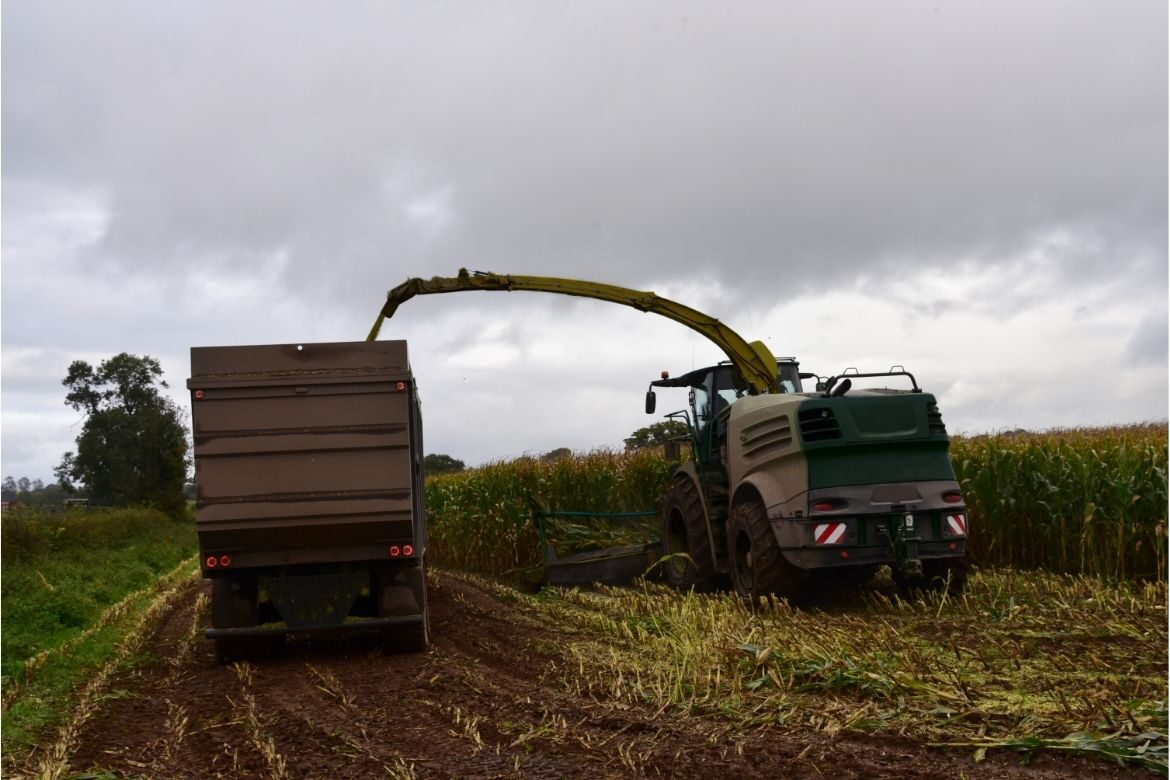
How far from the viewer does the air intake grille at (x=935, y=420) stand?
9.80 meters

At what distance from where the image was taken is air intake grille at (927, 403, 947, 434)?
980 cm

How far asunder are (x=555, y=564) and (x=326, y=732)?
728 cm

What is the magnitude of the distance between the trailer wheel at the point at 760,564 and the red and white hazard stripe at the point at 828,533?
0.46 metres

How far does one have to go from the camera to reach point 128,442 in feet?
198

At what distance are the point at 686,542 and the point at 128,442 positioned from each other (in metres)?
56.3

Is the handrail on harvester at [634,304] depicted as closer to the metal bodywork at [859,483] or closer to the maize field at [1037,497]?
the metal bodywork at [859,483]

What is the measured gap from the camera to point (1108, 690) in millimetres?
5531

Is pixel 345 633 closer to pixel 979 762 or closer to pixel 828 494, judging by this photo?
pixel 828 494

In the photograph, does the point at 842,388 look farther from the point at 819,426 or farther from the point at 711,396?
the point at 711,396

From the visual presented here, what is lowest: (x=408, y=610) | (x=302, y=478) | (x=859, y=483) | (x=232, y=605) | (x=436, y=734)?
(x=436, y=734)

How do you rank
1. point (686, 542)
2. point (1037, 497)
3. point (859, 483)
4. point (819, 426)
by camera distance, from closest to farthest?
point (859, 483) → point (819, 426) → point (686, 542) → point (1037, 497)

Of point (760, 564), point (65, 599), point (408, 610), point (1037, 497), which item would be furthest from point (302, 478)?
point (1037, 497)

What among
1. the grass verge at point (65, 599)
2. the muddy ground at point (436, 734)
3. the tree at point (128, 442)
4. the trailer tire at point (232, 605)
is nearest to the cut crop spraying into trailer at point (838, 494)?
the muddy ground at point (436, 734)

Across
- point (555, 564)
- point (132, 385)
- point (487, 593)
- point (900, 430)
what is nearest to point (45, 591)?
point (487, 593)
